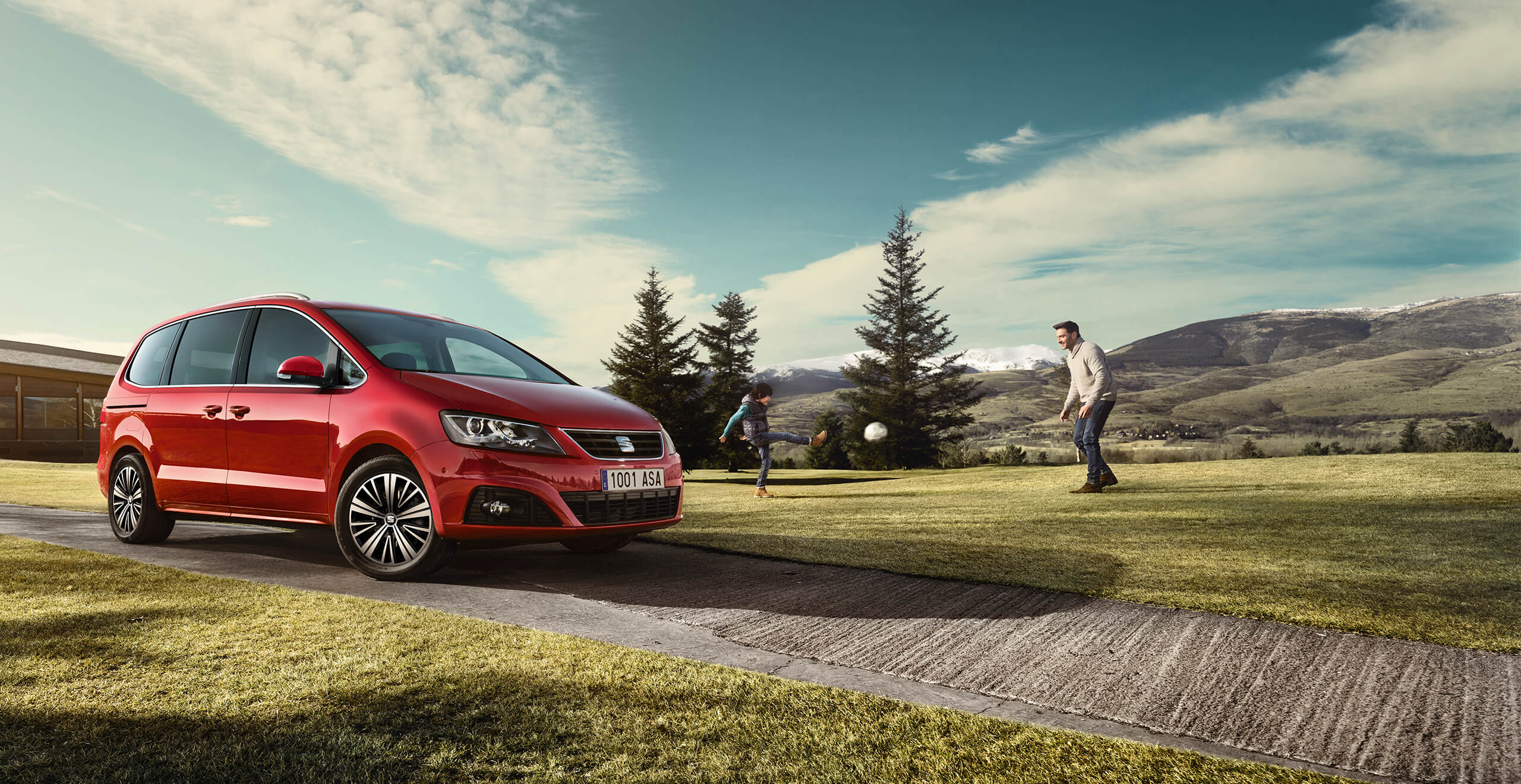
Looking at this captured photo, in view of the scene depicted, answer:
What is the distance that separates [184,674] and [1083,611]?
3.97 metres

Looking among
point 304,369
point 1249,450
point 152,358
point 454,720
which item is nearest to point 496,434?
point 304,369

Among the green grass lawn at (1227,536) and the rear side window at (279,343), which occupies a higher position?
the rear side window at (279,343)

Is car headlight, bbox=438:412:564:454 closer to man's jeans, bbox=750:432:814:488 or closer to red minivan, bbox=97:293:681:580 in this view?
red minivan, bbox=97:293:681:580

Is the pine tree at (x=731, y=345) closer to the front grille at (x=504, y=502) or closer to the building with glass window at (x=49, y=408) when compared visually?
the building with glass window at (x=49, y=408)

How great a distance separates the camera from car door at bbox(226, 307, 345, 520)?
5.10 meters

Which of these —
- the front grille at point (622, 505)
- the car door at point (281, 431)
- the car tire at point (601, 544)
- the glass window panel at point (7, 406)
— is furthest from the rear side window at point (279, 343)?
the glass window panel at point (7, 406)

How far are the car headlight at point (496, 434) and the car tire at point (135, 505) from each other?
3.21 metres

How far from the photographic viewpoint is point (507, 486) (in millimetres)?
4566

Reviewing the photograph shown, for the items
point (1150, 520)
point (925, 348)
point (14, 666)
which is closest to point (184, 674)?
point (14, 666)

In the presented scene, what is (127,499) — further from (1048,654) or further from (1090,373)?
(1090,373)

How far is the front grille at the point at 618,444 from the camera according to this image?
4.86 metres

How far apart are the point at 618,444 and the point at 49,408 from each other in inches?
1725

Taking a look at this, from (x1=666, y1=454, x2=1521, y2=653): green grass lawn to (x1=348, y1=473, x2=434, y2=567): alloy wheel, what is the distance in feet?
7.78

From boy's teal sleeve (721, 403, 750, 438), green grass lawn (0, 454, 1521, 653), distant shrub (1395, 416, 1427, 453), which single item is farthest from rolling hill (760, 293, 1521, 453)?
boy's teal sleeve (721, 403, 750, 438)
